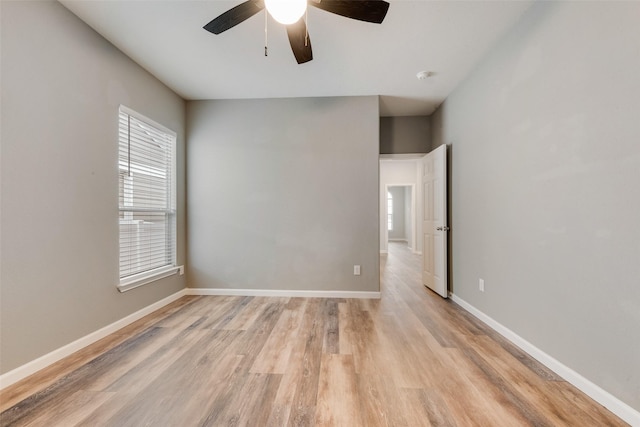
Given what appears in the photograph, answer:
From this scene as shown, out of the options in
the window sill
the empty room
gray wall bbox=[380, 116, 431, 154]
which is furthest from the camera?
gray wall bbox=[380, 116, 431, 154]

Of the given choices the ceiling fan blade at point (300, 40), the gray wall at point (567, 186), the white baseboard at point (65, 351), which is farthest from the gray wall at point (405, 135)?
the white baseboard at point (65, 351)

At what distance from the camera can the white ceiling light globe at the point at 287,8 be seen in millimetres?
1325

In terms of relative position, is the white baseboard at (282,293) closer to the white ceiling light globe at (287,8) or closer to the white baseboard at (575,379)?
the white baseboard at (575,379)

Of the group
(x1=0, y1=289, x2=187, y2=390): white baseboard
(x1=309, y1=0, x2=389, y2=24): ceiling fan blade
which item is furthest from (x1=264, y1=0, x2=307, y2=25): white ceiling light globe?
(x1=0, y1=289, x2=187, y2=390): white baseboard

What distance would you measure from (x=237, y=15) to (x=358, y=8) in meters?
0.74

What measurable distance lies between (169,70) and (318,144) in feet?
6.21

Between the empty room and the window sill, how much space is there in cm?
4

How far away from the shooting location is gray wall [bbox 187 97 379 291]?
3482 mm

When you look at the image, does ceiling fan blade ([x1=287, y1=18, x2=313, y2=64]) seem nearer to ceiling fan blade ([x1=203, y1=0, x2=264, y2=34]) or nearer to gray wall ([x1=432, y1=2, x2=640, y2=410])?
ceiling fan blade ([x1=203, y1=0, x2=264, y2=34])

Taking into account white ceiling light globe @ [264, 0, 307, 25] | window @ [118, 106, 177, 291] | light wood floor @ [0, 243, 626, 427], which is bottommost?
light wood floor @ [0, 243, 626, 427]

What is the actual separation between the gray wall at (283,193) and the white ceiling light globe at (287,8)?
2135 millimetres

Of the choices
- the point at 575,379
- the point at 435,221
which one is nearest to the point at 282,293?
the point at 435,221

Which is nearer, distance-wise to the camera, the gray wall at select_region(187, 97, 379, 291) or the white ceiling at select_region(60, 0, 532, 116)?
the white ceiling at select_region(60, 0, 532, 116)

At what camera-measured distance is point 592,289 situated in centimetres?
154
